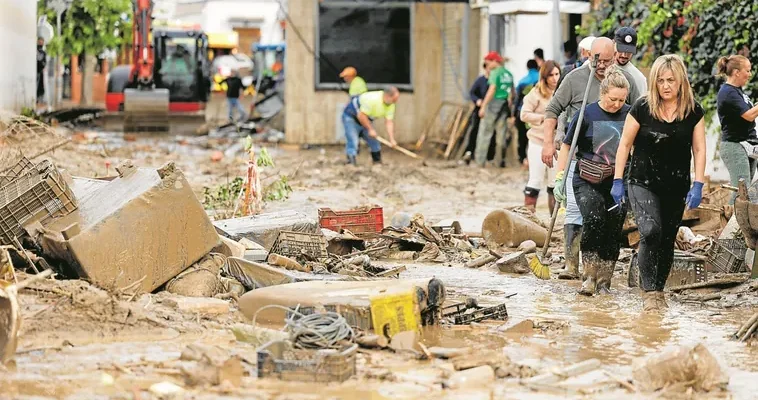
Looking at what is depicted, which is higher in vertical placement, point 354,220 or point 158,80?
point 158,80

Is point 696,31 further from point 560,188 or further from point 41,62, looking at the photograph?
point 41,62

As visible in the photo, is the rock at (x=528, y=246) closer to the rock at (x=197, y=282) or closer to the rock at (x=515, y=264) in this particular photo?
the rock at (x=515, y=264)

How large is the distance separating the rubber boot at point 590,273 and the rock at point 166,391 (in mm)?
4185

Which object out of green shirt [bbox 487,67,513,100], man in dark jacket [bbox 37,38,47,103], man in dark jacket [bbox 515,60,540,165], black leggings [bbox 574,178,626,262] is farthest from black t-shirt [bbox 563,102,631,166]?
man in dark jacket [bbox 37,38,47,103]

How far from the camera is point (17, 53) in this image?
23.6 m

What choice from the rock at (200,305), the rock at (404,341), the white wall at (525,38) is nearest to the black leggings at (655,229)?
the rock at (404,341)

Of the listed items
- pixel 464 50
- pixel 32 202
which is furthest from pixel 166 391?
pixel 464 50

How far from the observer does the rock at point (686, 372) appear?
6855mm

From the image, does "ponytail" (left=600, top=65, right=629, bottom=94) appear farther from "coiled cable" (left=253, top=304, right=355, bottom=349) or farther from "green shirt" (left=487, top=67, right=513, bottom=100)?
"green shirt" (left=487, top=67, right=513, bottom=100)

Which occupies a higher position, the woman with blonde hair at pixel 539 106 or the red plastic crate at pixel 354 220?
the woman with blonde hair at pixel 539 106

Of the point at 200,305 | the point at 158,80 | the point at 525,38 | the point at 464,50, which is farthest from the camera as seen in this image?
the point at 158,80

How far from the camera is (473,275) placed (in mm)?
11008

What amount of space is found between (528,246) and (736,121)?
6.87 feet

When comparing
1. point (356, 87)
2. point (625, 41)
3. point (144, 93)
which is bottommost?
point (144, 93)
